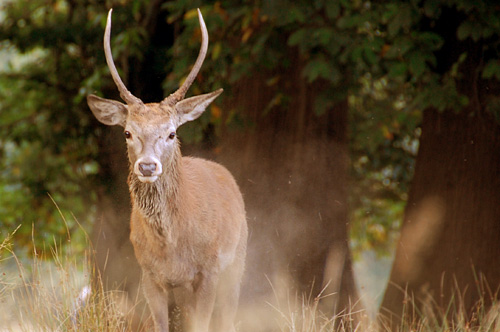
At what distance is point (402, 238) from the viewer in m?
7.95

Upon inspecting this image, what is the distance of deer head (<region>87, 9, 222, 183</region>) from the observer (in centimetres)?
471

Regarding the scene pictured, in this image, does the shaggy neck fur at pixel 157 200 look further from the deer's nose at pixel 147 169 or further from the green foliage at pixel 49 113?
→ the green foliage at pixel 49 113

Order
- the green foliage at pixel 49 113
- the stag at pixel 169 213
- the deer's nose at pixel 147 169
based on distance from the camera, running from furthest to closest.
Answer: the green foliage at pixel 49 113 → the stag at pixel 169 213 → the deer's nose at pixel 147 169

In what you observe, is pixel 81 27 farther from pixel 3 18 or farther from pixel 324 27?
pixel 324 27

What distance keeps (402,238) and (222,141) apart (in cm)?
207

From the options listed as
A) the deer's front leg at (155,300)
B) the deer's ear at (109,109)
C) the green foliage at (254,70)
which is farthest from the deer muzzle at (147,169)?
the green foliage at (254,70)

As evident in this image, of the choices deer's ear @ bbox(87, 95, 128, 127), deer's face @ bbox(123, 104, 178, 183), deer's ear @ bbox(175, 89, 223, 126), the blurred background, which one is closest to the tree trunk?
the blurred background

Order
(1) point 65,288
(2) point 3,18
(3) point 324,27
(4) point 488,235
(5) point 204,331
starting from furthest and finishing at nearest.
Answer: (2) point 3,18, (4) point 488,235, (3) point 324,27, (5) point 204,331, (1) point 65,288

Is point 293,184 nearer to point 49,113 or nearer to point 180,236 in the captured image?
point 180,236

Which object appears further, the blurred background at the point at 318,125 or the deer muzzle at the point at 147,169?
the blurred background at the point at 318,125

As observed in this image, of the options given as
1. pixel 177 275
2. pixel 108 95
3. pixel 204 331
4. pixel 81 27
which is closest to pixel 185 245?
pixel 177 275

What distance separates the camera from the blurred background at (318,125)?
638 cm

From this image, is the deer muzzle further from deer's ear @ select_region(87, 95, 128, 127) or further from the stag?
deer's ear @ select_region(87, 95, 128, 127)

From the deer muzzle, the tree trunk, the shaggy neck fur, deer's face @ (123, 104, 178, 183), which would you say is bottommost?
the tree trunk
